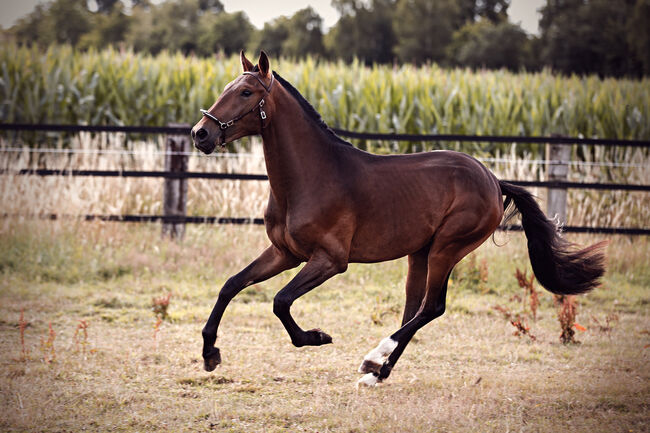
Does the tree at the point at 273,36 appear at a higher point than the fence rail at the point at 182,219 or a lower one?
higher

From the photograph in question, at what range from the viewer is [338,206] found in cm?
474

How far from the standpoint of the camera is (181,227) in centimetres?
965

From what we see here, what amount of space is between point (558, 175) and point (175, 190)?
203 inches

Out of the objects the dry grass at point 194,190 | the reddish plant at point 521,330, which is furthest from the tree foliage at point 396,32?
the reddish plant at point 521,330

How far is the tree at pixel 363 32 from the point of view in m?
64.9

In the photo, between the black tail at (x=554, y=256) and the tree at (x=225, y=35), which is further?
the tree at (x=225, y=35)

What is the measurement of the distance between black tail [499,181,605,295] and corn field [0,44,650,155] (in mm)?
6874

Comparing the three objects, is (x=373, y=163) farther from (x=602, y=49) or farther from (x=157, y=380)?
(x=602, y=49)

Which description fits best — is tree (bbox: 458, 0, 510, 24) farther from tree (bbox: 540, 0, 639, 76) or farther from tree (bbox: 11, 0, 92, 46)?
tree (bbox: 11, 0, 92, 46)

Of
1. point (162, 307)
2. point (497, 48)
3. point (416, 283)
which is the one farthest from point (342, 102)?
point (497, 48)

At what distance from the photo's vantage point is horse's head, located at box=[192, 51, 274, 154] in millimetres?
4289

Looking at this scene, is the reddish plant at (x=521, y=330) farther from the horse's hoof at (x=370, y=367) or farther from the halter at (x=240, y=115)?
the halter at (x=240, y=115)

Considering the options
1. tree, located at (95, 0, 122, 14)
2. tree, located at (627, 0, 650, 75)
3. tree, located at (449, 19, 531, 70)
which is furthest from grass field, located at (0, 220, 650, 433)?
tree, located at (95, 0, 122, 14)

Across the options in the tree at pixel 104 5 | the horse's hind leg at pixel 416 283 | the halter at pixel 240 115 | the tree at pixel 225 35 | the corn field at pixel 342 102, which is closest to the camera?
the halter at pixel 240 115
